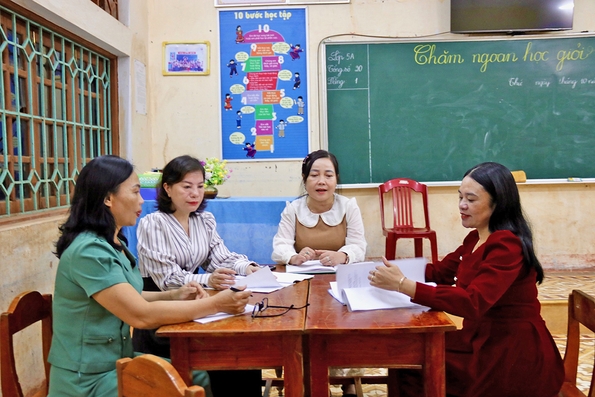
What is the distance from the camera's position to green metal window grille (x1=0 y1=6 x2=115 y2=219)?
2691 millimetres

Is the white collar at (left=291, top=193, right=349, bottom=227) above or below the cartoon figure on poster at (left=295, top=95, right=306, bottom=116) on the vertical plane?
below

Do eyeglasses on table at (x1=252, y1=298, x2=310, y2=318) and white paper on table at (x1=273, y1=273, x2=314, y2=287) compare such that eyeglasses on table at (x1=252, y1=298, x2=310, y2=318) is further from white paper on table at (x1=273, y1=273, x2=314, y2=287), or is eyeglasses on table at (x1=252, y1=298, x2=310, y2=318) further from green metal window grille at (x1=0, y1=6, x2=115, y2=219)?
green metal window grille at (x1=0, y1=6, x2=115, y2=219)

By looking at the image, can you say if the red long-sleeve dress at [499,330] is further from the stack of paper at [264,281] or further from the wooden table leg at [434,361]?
the stack of paper at [264,281]

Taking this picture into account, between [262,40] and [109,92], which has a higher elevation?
[262,40]

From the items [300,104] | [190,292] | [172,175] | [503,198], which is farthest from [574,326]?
[300,104]

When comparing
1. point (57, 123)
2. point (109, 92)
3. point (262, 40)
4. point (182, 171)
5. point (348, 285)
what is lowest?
point (348, 285)

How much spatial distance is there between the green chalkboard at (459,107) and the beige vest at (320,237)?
2007 mm

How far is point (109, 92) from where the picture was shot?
4055mm

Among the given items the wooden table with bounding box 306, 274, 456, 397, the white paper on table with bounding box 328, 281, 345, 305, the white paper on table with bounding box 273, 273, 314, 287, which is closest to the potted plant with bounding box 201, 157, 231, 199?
the white paper on table with bounding box 273, 273, 314, 287

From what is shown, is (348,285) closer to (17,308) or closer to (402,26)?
(17,308)

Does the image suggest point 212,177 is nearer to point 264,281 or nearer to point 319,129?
point 319,129

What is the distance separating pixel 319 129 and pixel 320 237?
2.11 meters

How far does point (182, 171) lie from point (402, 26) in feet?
10.2

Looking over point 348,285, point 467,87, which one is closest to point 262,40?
point 467,87
